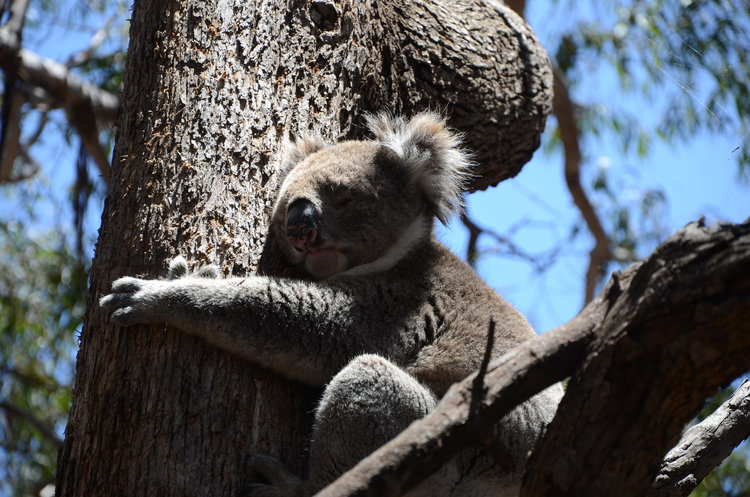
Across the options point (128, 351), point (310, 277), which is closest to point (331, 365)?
point (310, 277)

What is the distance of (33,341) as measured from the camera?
8.28 m

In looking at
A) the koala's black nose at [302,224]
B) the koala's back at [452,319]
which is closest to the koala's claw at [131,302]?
the koala's black nose at [302,224]

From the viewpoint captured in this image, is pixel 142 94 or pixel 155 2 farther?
pixel 155 2

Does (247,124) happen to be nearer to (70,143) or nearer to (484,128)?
(484,128)

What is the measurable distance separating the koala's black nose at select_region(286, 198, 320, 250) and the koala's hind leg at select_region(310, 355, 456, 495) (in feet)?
1.80

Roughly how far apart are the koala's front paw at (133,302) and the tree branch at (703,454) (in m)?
1.86

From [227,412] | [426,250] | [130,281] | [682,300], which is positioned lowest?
[227,412]

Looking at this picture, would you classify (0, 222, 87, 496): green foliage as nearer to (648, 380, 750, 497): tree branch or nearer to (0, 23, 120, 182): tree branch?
(0, 23, 120, 182): tree branch

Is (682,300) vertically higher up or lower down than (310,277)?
lower down

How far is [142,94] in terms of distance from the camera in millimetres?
3121

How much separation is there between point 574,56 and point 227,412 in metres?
6.69

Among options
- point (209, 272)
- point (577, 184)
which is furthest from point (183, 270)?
point (577, 184)

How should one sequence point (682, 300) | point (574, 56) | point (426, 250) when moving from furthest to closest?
point (574, 56) < point (426, 250) < point (682, 300)

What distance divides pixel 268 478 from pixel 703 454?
151 cm
